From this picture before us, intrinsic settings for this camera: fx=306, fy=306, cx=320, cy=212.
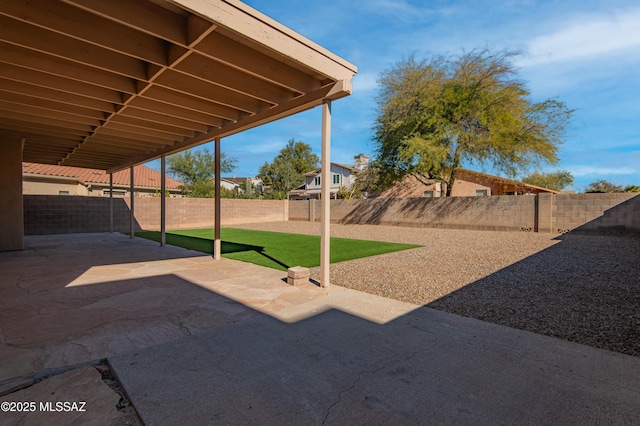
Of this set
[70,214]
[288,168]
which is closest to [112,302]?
[70,214]

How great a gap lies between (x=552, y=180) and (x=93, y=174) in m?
48.2

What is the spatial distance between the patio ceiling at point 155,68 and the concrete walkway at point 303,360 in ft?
10.1

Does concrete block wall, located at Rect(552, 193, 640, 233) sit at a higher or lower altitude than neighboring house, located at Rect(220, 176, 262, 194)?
lower

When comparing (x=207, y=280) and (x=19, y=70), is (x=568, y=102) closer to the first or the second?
(x=207, y=280)

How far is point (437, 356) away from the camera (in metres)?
2.59

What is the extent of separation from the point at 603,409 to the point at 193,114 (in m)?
6.78

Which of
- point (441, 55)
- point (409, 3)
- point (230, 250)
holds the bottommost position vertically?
point (230, 250)

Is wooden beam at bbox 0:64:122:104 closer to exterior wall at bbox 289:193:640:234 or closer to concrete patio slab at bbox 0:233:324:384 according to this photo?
concrete patio slab at bbox 0:233:324:384

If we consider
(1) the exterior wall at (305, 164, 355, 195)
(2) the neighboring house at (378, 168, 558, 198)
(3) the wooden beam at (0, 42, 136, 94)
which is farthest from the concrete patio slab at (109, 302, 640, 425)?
(1) the exterior wall at (305, 164, 355, 195)

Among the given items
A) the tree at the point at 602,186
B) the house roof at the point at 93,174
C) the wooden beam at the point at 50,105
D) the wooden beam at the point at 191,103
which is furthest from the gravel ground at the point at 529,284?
the tree at the point at 602,186

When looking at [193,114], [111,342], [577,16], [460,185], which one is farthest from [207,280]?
[460,185]

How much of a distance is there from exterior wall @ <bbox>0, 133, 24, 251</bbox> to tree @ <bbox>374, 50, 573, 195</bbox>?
1390cm

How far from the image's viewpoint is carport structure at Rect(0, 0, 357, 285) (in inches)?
127

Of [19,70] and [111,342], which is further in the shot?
[19,70]
